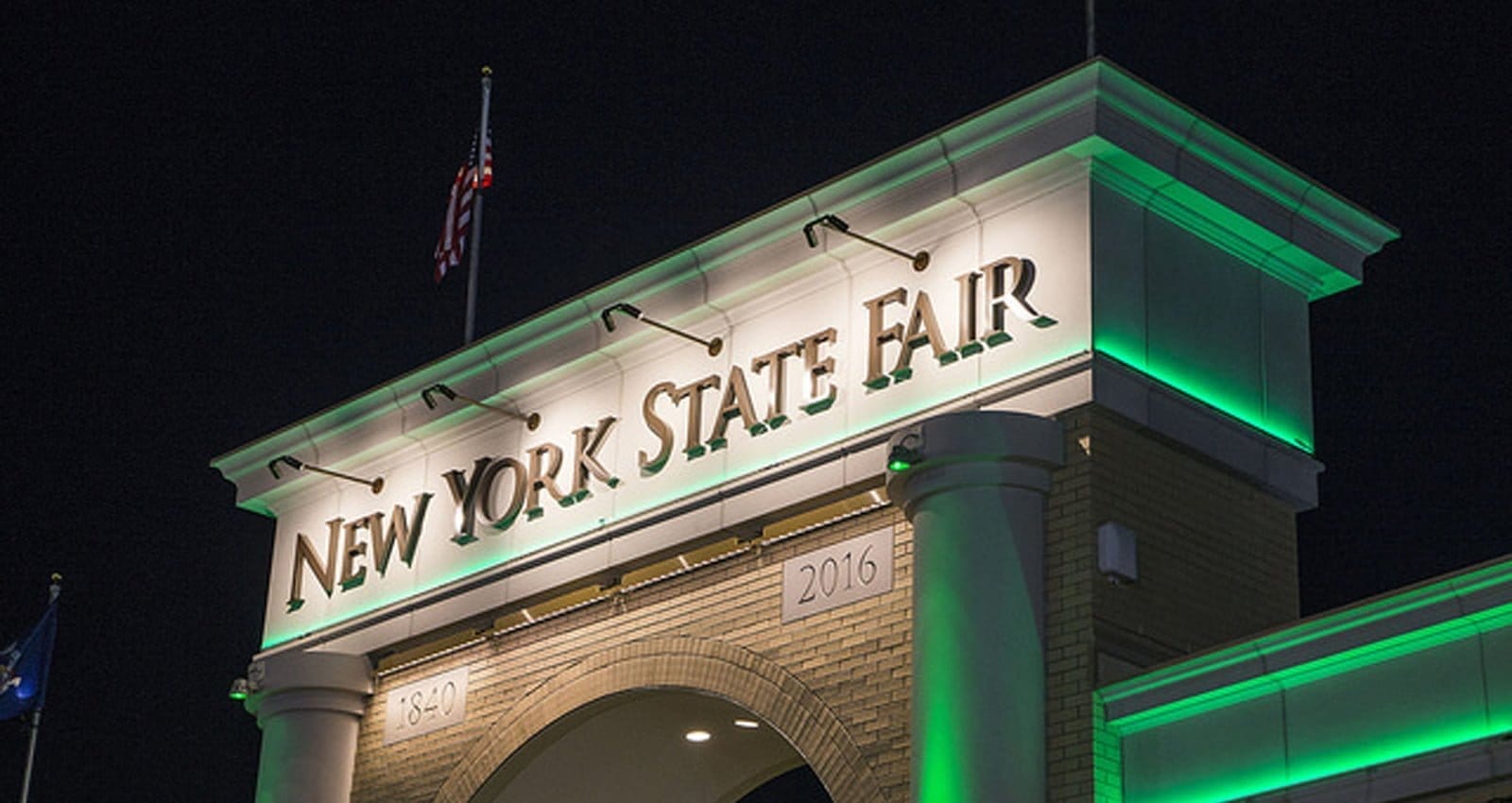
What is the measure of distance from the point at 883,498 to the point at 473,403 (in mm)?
5431

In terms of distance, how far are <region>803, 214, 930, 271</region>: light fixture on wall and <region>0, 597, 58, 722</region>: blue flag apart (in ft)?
48.6

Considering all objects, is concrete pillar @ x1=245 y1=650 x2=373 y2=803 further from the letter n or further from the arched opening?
the arched opening

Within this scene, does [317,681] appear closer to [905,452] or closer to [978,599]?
[905,452]

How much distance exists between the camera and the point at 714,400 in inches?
826

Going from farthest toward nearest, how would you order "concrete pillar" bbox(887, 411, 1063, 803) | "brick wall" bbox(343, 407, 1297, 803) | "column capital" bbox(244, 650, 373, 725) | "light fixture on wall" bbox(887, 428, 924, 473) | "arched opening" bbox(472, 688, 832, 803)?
1. "column capital" bbox(244, 650, 373, 725)
2. "arched opening" bbox(472, 688, 832, 803)
3. "light fixture on wall" bbox(887, 428, 924, 473)
4. "brick wall" bbox(343, 407, 1297, 803)
5. "concrete pillar" bbox(887, 411, 1063, 803)

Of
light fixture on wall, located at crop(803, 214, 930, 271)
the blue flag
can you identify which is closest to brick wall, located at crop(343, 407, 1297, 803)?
light fixture on wall, located at crop(803, 214, 930, 271)

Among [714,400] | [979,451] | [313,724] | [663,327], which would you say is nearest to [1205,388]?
[979,451]

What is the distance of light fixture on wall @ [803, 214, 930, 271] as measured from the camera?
19.2 m

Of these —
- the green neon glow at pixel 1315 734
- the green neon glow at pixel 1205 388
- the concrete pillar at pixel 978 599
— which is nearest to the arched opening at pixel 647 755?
the concrete pillar at pixel 978 599

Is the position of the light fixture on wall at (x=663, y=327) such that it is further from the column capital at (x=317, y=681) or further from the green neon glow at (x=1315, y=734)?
the green neon glow at (x=1315, y=734)

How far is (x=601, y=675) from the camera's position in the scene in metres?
21.2

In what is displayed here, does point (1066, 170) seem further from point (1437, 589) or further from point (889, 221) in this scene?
point (1437, 589)

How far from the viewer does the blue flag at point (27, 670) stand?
30.2 m

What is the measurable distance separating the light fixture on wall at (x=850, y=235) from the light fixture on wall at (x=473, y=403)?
13.8 feet
